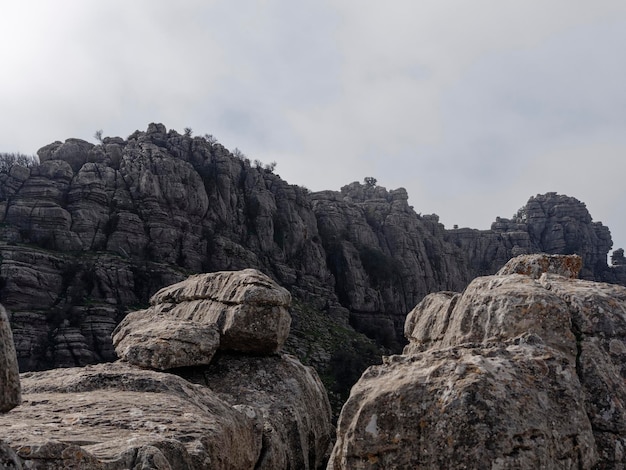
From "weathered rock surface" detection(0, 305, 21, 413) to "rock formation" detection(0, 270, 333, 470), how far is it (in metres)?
1.03

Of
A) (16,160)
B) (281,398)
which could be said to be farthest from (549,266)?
(16,160)

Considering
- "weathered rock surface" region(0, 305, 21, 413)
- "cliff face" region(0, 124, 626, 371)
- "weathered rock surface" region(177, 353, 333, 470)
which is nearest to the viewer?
"weathered rock surface" region(0, 305, 21, 413)

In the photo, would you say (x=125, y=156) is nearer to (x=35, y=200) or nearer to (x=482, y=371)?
(x=35, y=200)

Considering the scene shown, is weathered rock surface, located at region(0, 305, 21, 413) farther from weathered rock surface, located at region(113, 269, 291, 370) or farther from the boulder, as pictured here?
weathered rock surface, located at region(113, 269, 291, 370)

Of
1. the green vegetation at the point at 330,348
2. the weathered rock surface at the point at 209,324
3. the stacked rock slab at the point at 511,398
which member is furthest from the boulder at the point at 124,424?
the green vegetation at the point at 330,348

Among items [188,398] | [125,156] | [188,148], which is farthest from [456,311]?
[188,148]

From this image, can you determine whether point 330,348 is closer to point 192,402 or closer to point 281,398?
point 281,398

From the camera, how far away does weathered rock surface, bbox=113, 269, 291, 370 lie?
611 inches

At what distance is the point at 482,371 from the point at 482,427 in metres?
0.80

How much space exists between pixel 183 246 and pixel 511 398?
303 feet

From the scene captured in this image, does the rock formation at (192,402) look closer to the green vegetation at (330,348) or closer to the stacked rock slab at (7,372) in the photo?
the stacked rock slab at (7,372)

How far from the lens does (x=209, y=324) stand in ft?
55.8

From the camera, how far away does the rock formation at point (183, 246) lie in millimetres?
77062

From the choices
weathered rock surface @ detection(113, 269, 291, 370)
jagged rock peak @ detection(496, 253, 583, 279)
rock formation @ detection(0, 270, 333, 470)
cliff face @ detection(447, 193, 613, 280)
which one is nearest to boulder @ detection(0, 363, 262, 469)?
rock formation @ detection(0, 270, 333, 470)
